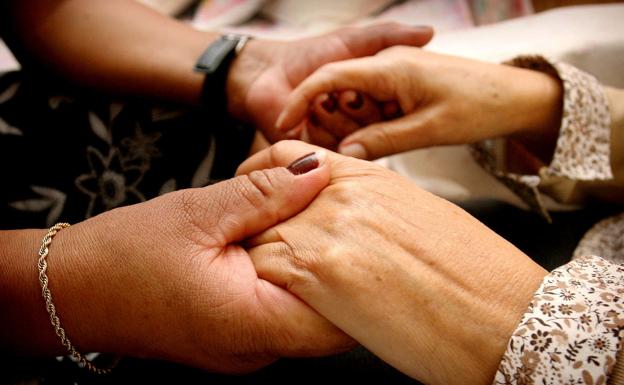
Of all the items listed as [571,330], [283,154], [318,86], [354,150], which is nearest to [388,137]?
[354,150]

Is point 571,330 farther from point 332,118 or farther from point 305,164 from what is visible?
point 332,118

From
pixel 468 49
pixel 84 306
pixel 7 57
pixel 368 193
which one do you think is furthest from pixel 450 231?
pixel 7 57

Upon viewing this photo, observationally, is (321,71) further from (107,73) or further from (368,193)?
(107,73)

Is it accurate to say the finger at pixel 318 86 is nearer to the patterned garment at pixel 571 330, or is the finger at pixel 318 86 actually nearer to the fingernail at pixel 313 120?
the fingernail at pixel 313 120

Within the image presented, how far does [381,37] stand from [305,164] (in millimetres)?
487

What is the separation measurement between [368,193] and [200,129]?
1.63 feet

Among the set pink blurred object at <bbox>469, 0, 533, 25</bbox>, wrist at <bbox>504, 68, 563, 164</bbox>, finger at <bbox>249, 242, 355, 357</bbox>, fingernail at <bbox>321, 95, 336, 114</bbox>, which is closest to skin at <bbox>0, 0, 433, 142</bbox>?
fingernail at <bbox>321, 95, 336, 114</bbox>

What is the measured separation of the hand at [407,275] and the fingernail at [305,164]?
47mm

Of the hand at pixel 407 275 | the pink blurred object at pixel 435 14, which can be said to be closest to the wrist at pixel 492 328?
the hand at pixel 407 275

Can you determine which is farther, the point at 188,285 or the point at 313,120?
the point at 313,120

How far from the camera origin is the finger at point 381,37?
0.96 meters

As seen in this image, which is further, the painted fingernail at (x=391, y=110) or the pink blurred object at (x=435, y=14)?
the pink blurred object at (x=435, y=14)

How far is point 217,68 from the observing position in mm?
1022

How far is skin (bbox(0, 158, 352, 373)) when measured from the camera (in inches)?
22.4
